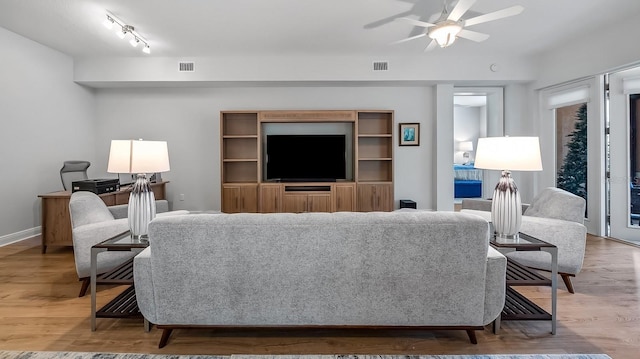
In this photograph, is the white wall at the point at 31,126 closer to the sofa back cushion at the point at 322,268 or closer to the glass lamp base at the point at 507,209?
the sofa back cushion at the point at 322,268

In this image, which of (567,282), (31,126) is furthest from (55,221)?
(567,282)

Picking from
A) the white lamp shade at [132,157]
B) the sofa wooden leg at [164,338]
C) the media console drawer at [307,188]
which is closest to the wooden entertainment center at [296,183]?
the media console drawer at [307,188]

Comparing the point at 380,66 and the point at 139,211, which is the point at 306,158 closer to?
the point at 380,66

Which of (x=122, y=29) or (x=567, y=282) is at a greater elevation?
(x=122, y=29)

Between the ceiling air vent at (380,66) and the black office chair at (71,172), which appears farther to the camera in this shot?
the ceiling air vent at (380,66)

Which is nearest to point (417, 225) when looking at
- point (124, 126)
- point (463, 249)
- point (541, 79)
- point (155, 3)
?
point (463, 249)

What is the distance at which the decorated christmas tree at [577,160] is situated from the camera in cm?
449

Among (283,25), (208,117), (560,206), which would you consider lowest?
(560,206)

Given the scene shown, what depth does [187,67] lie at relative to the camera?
16.3 feet

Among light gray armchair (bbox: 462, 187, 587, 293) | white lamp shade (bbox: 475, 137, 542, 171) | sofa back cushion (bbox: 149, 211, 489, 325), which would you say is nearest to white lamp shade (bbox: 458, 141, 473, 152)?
light gray armchair (bbox: 462, 187, 587, 293)

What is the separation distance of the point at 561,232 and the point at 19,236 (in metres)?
6.20

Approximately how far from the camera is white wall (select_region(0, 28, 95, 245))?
3.99m

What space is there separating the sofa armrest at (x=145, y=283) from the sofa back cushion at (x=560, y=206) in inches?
120

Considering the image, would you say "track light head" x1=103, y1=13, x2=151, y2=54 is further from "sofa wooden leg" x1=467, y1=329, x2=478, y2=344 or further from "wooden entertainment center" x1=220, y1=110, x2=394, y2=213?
"sofa wooden leg" x1=467, y1=329, x2=478, y2=344
